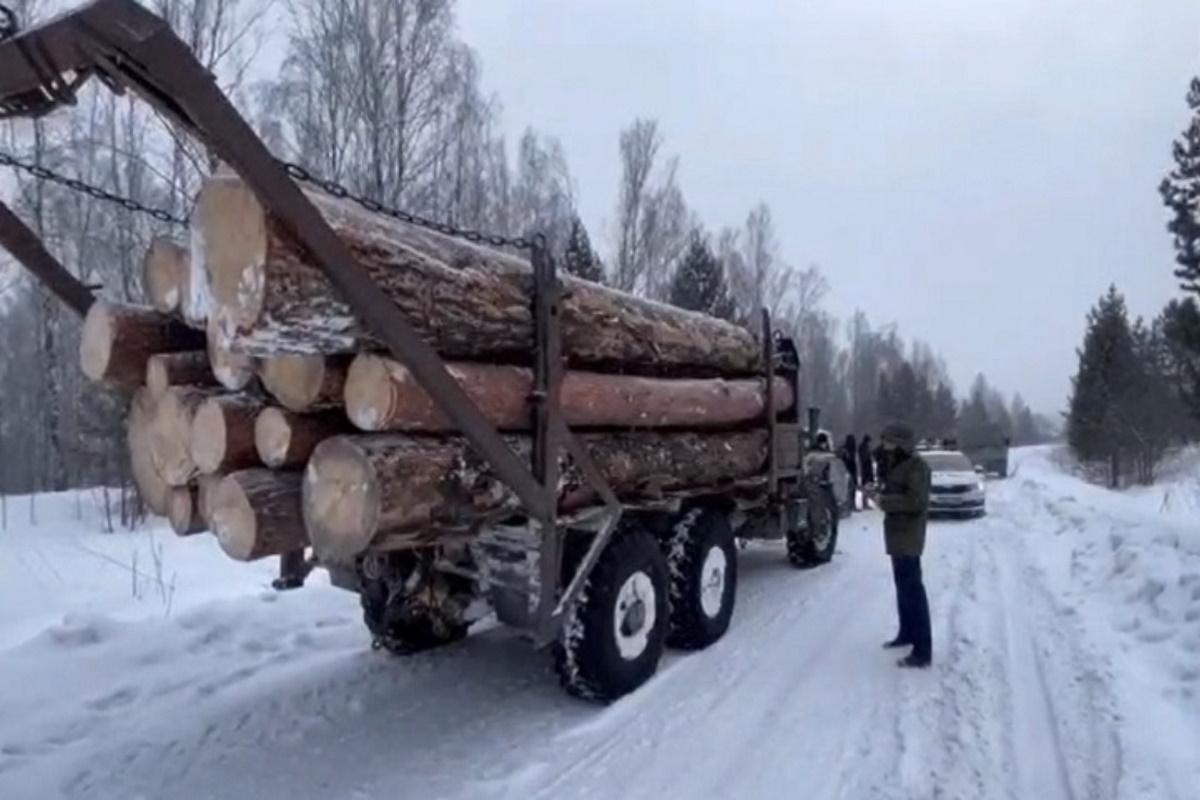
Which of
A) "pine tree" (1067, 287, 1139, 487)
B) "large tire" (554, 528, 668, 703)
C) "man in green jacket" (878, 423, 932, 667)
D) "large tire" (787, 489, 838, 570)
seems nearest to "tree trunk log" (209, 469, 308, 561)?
"large tire" (554, 528, 668, 703)

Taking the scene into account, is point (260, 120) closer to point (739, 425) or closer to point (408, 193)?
point (408, 193)

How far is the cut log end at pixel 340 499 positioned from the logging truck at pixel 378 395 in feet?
0.04

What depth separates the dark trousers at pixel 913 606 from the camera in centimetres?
616

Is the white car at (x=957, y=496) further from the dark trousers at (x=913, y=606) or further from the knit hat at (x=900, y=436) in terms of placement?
the dark trousers at (x=913, y=606)

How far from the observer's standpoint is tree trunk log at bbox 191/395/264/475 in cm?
422

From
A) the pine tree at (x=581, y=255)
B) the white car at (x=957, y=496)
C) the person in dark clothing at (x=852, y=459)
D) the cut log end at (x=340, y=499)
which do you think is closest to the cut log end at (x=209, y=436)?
the cut log end at (x=340, y=499)

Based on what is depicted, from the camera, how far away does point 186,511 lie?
4.71m

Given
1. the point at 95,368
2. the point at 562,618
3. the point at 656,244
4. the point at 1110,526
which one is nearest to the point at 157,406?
the point at 95,368

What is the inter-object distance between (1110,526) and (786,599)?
20.1 ft

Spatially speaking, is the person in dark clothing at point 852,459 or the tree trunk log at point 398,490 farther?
the person in dark clothing at point 852,459

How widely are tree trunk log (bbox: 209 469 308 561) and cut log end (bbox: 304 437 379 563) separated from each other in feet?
0.37

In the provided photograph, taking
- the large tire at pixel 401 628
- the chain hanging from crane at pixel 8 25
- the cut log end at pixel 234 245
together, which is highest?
the chain hanging from crane at pixel 8 25

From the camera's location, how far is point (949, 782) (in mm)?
4238

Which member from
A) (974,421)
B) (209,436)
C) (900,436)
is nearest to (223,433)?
(209,436)
